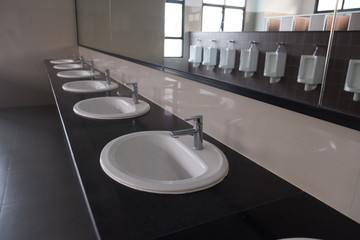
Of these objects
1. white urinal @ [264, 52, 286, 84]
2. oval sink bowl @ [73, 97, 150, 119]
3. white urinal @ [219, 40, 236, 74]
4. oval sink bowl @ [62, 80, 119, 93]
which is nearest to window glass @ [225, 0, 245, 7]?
white urinal @ [219, 40, 236, 74]

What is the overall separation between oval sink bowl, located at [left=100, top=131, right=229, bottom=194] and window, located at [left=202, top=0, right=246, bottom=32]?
45 cm

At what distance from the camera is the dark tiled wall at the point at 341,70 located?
58cm

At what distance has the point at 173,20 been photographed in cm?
135

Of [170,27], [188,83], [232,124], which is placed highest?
[170,27]

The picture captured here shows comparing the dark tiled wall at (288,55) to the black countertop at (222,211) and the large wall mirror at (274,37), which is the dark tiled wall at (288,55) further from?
the black countertop at (222,211)

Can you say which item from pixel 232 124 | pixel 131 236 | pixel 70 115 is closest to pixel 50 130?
pixel 70 115

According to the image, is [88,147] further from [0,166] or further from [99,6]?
[99,6]

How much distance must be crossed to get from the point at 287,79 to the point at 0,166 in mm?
2710

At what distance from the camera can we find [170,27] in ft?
4.62

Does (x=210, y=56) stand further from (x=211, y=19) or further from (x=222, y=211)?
(x=222, y=211)

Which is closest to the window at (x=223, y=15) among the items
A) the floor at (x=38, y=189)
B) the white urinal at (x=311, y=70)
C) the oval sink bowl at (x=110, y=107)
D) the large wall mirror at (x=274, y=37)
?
the large wall mirror at (x=274, y=37)

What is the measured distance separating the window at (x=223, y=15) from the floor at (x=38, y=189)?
802mm

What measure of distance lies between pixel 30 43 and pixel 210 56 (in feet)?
14.2

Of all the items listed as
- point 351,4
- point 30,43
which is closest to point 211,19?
point 351,4
